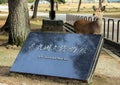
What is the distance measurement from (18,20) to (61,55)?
6.68 metres

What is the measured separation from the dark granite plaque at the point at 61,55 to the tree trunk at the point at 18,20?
19.1ft

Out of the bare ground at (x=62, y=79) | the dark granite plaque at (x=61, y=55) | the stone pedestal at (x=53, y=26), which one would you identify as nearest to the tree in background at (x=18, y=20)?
the bare ground at (x=62, y=79)

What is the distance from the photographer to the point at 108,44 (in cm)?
1756

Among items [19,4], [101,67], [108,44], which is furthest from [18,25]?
[101,67]

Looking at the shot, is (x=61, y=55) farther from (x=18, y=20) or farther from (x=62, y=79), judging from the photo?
(x=18, y=20)

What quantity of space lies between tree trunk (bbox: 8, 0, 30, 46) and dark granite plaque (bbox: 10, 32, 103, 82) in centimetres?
581

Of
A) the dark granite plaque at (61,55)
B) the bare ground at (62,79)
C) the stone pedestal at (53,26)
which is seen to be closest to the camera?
the dark granite plaque at (61,55)

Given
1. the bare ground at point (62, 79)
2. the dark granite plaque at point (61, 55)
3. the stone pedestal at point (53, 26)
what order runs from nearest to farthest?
1. the dark granite plaque at point (61, 55)
2. the bare ground at point (62, 79)
3. the stone pedestal at point (53, 26)

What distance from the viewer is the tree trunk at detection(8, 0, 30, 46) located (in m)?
16.1

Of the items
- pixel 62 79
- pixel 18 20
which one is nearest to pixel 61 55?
pixel 62 79

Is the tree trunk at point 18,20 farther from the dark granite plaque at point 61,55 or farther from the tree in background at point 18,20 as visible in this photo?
the dark granite plaque at point 61,55

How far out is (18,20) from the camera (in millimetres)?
16094

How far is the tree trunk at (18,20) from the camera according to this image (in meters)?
16.1

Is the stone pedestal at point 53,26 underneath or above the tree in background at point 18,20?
underneath
